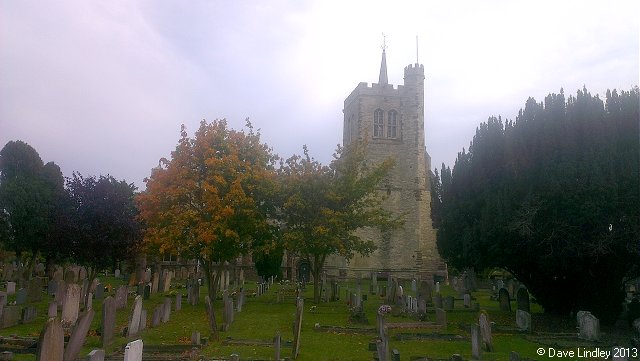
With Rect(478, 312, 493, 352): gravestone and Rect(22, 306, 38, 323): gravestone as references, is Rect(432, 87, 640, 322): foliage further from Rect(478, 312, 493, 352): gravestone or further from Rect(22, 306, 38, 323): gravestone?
Rect(22, 306, 38, 323): gravestone

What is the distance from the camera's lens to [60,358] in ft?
26.2

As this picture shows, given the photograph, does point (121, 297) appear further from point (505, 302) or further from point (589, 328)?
point (589, 328)

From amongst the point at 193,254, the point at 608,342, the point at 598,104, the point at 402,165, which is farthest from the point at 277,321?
the point at 402,165

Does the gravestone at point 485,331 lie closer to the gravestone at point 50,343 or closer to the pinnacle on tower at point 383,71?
the gravestone at point 50,343

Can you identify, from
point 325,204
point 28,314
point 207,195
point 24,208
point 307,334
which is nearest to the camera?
point 307,334

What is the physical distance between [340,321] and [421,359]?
7.44 metres

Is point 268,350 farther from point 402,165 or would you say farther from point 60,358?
point 402,165

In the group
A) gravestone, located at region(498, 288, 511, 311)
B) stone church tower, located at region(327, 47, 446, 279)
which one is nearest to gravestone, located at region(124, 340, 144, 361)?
gravestone, located at region(498, 288, 511, 311)

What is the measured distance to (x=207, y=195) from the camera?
19.0m

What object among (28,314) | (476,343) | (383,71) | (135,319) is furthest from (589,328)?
(383,71)

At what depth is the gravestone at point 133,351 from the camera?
722cm

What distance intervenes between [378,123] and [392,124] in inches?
45.1

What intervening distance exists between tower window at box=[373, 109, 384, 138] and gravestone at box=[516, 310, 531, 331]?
28.1 metres

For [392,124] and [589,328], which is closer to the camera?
[589,328]
